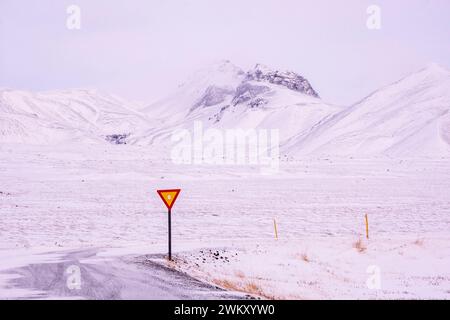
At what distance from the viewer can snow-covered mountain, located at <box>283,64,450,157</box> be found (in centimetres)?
7712

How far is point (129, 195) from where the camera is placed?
30859 mm

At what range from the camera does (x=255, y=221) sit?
885 inches

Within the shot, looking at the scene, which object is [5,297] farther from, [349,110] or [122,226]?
[349,110]

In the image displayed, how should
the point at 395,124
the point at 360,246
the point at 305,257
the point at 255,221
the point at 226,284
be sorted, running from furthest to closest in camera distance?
1. the point at 395,124
2. the point at 255,221
3. the point at 360,246
4. the point at 305,257
5. the point at 226,284

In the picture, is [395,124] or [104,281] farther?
[395,124]

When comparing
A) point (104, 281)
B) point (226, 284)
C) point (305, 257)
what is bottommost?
point (305, 257)

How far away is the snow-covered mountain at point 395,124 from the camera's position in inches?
3036

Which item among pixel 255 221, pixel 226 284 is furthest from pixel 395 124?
pixel 226 284

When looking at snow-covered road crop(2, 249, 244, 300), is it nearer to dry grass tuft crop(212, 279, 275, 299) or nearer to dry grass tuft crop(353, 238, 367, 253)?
dry grass tuft crop(212, 279, 275, 299)

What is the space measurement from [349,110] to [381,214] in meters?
97.7

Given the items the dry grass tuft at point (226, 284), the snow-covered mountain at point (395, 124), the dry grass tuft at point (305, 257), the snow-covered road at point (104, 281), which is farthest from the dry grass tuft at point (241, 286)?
the snow-covered mountain at point (395, 124)

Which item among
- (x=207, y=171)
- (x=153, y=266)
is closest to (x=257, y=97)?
(x=207, y=171)

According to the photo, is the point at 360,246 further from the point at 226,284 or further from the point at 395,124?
the point at 395,124

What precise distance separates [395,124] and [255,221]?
7929 centimetres
